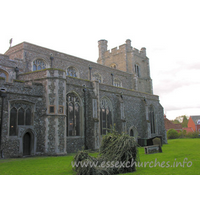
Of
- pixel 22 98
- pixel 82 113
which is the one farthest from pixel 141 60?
pixel 22 98

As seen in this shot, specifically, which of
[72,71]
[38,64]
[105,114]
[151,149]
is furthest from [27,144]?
[72,71]

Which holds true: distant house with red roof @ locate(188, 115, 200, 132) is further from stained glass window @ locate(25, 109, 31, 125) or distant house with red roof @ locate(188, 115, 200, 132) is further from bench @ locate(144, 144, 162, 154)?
stained glass window @ locate(25, 109, 31, 125)

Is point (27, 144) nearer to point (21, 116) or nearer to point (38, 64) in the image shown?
point (21, 116)

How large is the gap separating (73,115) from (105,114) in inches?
181

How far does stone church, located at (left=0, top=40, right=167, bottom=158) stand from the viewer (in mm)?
13672

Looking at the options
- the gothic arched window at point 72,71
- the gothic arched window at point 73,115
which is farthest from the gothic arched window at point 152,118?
the gothic arched window at point 73,115

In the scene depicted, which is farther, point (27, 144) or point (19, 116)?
point (27, 144)

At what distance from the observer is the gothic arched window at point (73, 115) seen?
1694cm

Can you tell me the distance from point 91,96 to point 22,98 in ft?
20.8

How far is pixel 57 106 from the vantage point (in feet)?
48.2

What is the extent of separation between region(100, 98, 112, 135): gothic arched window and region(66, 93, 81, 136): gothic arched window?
3.47 meters

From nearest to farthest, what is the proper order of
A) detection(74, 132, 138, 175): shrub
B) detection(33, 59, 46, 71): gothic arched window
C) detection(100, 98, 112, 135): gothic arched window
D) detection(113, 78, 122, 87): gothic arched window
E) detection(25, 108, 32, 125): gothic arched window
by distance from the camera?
1. detection(74, 132, 138, 175): shrub
2. detection(25, 108, 32, 125): gothic arched window
3. detection(100, 98, 112, 135): gothic arched window
4. detection(33, 59, 46, 71): gothic arched window
5. detection(113, 78, 122, 87): gothic arched window

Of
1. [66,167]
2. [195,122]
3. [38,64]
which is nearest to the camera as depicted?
[66,167]

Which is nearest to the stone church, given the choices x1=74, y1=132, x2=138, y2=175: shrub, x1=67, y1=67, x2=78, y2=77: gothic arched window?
x1=67, y1=67, x2=78, y2=77: gothic arched window
